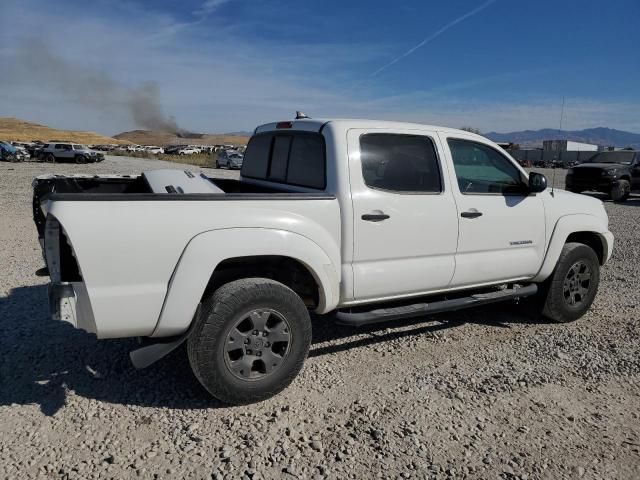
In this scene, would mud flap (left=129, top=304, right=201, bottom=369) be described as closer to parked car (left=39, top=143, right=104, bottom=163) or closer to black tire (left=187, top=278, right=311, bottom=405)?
black tire (left=187, top=278, right=311, bottom=405)

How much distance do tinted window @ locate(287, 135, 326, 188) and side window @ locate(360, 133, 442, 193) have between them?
33cm

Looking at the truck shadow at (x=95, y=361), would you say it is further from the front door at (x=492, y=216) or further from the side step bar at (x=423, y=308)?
the front door at (x=492, y=216)

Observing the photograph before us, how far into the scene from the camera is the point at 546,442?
3.18 m

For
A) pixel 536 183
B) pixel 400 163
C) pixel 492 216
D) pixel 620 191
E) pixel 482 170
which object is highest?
pixel 400 163

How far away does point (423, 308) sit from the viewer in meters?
4.22

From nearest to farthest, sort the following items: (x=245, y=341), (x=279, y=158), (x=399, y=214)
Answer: (x=245, y=341) → (x=399, y=214) → (x=279, y=158)

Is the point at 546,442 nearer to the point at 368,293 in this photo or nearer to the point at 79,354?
the point at 368,293

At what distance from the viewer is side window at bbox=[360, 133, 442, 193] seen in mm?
3996

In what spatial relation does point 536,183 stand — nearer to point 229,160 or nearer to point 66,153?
point 229,160

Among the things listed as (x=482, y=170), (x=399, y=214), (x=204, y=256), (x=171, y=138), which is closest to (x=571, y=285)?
(x=482, y=170)

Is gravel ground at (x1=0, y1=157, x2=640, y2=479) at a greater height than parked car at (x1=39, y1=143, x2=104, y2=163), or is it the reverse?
parked car at (x1=39, y1=143, x2=104, y2=163)

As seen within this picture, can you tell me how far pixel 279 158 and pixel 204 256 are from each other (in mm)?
1721

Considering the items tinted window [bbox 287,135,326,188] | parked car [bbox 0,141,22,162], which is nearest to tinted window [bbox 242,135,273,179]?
tinted window [bbox 287,135,326,188]

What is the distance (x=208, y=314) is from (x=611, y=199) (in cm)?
1818
